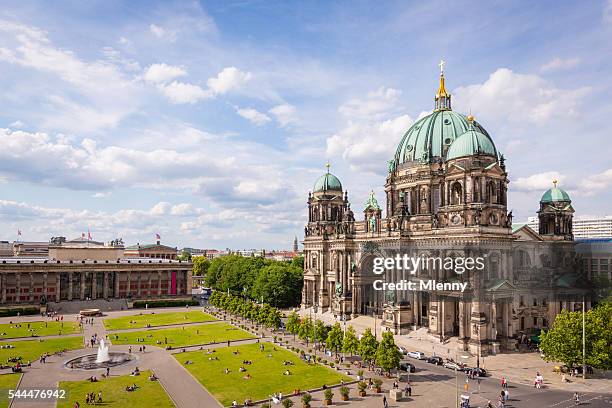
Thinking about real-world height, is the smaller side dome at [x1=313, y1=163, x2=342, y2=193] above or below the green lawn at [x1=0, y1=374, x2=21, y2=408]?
above

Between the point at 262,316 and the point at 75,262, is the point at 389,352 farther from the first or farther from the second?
the point at 75,262

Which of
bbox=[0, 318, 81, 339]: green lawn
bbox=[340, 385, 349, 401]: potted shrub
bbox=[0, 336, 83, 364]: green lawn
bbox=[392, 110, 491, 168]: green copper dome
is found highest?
bbox=[392, 110, 491, 168]: green copper dome

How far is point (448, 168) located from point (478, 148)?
6.27m

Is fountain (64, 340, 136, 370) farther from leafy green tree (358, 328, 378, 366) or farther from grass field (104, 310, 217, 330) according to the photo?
leafy green tree (358, 328, 378, 366)

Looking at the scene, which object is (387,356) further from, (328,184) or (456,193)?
(328,184)

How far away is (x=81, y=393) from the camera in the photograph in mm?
54750

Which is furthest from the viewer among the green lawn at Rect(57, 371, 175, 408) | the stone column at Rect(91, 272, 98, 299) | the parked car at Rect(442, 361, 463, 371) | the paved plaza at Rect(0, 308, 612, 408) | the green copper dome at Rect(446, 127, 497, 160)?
the stone column at Rect(91, 272, 98, 299)

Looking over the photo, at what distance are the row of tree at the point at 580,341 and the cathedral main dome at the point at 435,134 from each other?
43316 mm

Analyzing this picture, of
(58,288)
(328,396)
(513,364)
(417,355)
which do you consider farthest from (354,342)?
(58,288)

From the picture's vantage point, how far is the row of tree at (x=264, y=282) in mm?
130000

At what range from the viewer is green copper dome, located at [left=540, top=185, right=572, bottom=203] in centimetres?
10225

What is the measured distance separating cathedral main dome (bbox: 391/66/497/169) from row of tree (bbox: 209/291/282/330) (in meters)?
45.6

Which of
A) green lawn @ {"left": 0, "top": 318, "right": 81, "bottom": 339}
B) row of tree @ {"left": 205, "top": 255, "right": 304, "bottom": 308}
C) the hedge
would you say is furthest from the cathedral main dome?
green lawn @ {"left": 0, "top": 318, "right": 81, "bottom": 339}

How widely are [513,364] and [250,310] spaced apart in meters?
54.3
